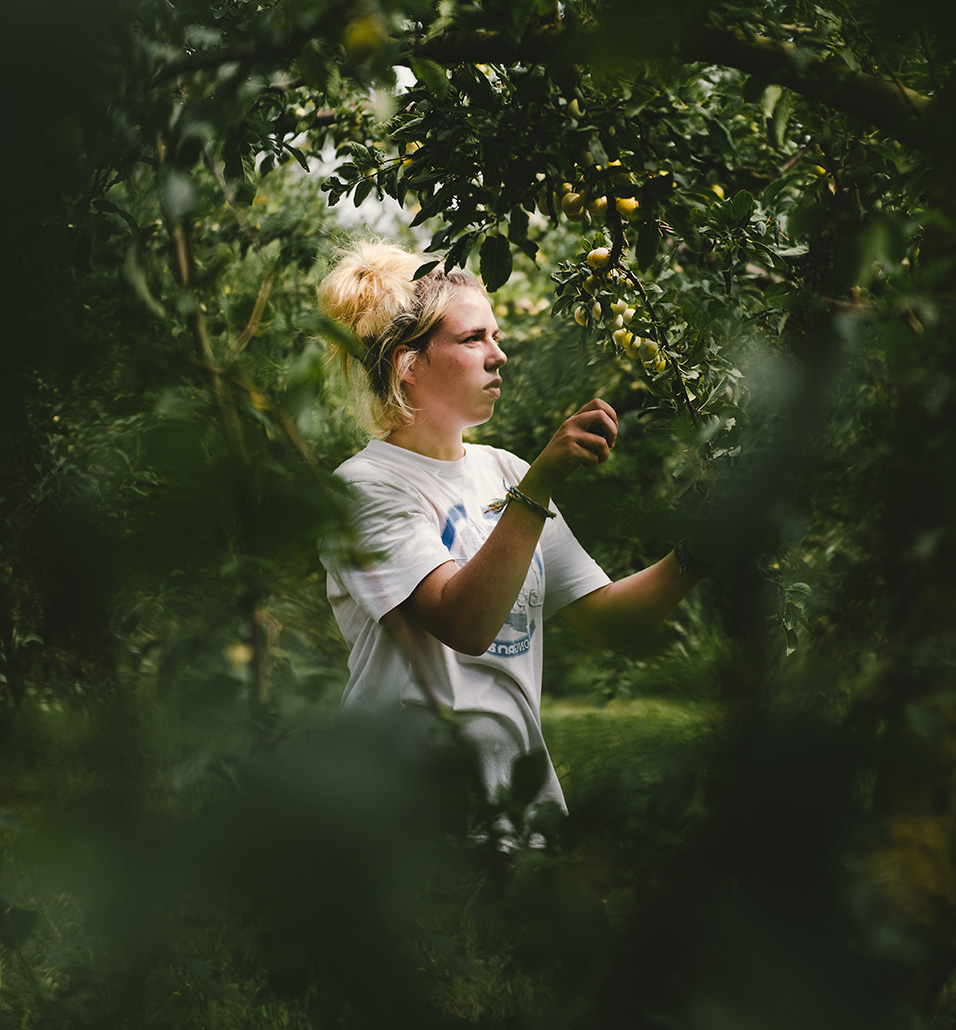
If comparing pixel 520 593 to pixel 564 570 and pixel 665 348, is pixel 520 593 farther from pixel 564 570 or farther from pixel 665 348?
pixel 665 348

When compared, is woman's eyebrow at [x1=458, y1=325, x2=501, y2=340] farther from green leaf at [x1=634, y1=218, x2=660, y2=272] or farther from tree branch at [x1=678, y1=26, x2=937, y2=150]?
tree branch at [x1=678, y1=26, x2=937, y2=150]

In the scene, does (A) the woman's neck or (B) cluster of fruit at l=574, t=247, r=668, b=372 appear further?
(A) the woman's neck

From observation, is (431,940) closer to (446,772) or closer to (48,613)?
(446,772)

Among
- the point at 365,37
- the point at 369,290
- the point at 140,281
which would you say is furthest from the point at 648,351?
the point at 140,281

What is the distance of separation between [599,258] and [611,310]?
3.6 inches

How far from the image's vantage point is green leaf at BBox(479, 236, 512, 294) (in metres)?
1.22

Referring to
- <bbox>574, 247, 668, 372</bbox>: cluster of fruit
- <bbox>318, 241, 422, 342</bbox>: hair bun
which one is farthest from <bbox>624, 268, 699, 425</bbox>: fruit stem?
<bbox>318, 241, 422, 342</bbox>: hair bun

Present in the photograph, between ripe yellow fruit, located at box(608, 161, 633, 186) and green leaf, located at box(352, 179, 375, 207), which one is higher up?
green leaf, located at box(352, 179, 375, 207)

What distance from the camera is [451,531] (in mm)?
1477

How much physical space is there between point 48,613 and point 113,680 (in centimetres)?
6

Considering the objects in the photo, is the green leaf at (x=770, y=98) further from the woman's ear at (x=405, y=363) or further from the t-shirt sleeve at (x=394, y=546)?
the t-shirt sleeve at (x=394, y=546)

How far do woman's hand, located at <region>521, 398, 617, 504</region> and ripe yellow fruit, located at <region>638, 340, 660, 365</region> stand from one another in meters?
0.21

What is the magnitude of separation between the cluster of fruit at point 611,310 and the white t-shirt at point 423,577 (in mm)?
359

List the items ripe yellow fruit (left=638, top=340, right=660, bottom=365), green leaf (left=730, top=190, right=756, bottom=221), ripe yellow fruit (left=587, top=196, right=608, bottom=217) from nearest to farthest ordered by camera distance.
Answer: green leaf (left=730, top=190, right=756, bottom=221)
ripe yellow fruit (left=638, top=340, right=660, bottom=365)
ripe yellow fruit (left=587, top=196, right=608, bottom=217)
